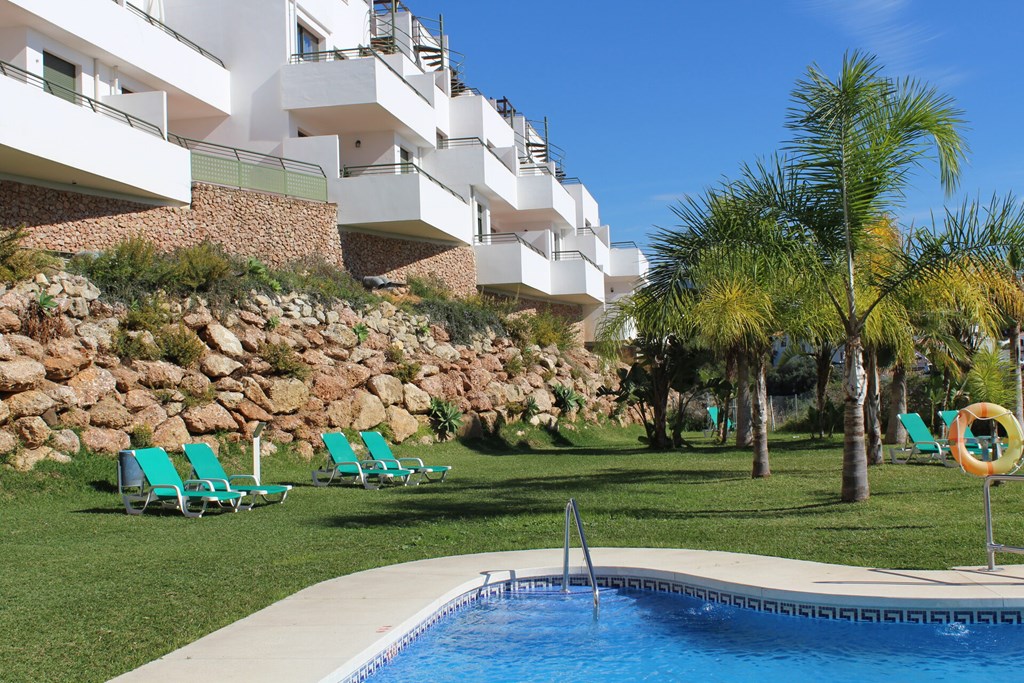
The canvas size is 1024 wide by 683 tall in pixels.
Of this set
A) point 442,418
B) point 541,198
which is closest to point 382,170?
point 442,418

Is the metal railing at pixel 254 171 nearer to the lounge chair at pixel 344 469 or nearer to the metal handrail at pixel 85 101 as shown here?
the metal handrail at pixel 85 101

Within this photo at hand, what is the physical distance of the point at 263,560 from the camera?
891 cm

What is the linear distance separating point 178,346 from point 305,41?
13699mm

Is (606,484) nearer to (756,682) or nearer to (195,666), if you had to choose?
(756,682)

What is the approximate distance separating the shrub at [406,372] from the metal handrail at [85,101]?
735 cm

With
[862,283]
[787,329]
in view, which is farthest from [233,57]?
[862,283]

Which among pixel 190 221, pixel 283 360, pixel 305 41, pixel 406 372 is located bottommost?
pixel 406 372

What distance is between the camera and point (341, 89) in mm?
25109

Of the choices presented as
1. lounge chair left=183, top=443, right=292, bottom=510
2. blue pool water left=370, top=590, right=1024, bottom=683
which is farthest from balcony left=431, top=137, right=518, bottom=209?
blue pool water left=370, top=590, right=1024, bottom=683

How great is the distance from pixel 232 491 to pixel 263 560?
355cm

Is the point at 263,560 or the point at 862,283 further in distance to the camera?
the point at 862,283

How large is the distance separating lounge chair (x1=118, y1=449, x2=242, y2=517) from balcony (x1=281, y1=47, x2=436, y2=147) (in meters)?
14.9

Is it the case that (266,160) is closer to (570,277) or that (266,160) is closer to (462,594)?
(570,277)

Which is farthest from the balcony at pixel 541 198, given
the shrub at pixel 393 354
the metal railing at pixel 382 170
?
the shrub at pixel 393 354
